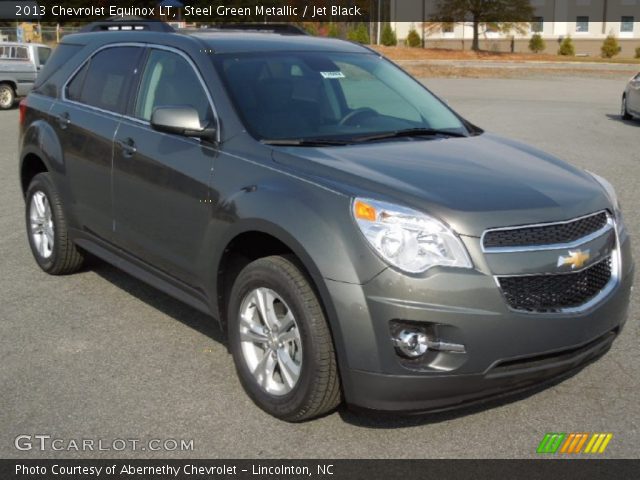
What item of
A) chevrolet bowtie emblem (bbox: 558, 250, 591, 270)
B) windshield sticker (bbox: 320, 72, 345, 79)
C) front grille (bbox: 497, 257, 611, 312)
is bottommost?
front grille (bbox: 497, 257, 611, 312)

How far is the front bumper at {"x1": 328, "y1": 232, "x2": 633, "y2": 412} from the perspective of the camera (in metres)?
3.74

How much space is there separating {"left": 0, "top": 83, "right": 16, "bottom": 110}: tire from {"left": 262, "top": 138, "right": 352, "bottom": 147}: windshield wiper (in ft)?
68.2

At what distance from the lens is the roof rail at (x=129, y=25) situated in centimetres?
580

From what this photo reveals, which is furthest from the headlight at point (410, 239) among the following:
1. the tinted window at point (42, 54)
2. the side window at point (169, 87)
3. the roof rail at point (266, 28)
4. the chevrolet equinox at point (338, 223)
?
the tinted window at point (42, 54)

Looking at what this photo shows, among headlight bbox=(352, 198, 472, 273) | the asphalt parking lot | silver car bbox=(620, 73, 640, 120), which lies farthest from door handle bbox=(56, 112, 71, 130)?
silver car bbox=(620, 73, 640, 120)

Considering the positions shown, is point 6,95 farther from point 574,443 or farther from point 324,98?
point 574,443

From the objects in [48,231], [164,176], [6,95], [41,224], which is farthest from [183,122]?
[6,95]

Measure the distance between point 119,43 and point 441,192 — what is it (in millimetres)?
3004

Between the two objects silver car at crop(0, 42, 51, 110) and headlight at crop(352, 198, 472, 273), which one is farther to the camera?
silver car at crop(0, 42, 51, 110)

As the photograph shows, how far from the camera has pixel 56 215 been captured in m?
6.46

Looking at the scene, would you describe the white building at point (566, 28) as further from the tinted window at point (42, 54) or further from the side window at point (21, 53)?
the side window at point (21, 53)

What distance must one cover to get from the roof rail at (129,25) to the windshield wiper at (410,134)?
1.60 meters

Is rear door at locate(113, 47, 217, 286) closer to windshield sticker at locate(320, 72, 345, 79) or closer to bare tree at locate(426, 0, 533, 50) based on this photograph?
windshield sticker at locate(320, 72, 345, 79)

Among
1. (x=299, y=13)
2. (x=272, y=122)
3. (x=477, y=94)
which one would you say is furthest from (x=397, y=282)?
(x=299, y=13)
